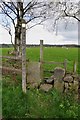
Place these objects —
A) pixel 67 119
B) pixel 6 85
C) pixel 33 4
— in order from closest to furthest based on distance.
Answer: pixel 67 119
pixel 6 85
pixel 33 4

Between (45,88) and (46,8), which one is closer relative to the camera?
(45,88)

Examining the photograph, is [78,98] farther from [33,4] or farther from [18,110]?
[33,4]

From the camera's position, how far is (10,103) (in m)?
6.69

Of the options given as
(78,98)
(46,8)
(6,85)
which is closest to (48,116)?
(78,98)

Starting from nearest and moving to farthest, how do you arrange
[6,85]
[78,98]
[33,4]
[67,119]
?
[67,119] < [78,98] < [6,85] < [33,4]

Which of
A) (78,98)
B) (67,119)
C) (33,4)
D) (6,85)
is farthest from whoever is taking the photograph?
(33,4)

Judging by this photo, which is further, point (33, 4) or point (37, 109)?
point (33, 4)

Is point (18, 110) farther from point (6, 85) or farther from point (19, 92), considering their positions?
point (6, 85)

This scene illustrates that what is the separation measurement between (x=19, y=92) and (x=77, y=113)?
5.24ft

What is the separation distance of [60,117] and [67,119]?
0.53 ft

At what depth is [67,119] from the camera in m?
6.29

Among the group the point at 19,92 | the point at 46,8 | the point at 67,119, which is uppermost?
the point at 46,8

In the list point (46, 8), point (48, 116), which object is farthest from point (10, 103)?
point (46, 8)

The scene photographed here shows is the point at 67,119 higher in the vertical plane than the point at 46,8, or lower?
lower
